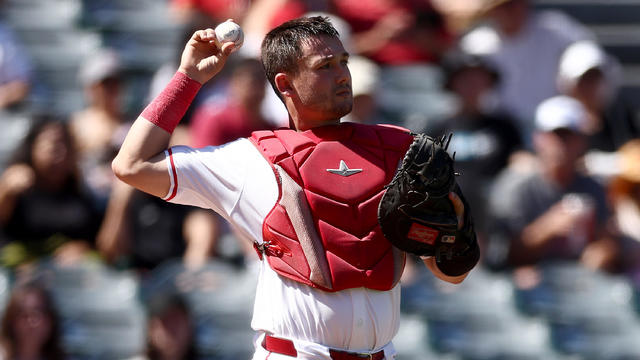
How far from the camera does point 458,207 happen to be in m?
3.12

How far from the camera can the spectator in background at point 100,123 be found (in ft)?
20.8

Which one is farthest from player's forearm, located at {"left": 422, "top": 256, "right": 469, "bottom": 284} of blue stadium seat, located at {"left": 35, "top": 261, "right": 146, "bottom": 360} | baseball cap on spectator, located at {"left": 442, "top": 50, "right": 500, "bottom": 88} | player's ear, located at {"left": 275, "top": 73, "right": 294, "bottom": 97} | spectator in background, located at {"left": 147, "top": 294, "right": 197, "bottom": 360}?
baseball cap on spectator, located at {"left": 442, "top": 50, "right": 500, "bottom": 88}

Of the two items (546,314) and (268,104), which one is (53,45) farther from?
(546,314)

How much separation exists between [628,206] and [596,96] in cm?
95

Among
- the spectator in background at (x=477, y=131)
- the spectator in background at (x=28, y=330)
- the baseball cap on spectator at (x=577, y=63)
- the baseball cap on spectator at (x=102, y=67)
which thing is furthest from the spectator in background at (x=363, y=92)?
the spectator in background at (x=28, y=330)

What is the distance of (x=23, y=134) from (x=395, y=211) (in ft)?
13.5

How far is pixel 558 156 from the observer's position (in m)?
6.36

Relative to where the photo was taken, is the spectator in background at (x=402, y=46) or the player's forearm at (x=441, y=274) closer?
the player's forearm at (x=441, y=274)

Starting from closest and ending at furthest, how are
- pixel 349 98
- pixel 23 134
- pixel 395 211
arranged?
1. pixel 395 211
2. pixel 349 98
3. pixel 23 134

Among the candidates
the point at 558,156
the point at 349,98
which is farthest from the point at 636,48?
the point at 349,98

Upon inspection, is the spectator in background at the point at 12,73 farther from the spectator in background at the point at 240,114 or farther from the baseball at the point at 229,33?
the baseball at the point at 229,33

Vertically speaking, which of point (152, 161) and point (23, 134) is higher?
point (152, 161)

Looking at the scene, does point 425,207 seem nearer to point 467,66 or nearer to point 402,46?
point 467,66

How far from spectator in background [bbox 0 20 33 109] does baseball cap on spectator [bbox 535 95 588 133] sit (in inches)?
133
